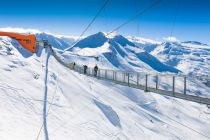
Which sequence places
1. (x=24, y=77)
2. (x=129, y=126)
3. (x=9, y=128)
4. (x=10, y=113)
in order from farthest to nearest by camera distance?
1. (x=129, y=126)
2. (x=24, y=77)
3. (x=10, y=113)
4. (x=9, y=128)

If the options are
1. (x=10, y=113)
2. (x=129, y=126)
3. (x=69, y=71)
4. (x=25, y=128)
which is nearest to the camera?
(x=25, y=128)

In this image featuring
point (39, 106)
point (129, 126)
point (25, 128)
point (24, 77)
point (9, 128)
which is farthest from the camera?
point (129, 126)

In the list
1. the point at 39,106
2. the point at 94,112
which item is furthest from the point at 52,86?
the point at 39,106

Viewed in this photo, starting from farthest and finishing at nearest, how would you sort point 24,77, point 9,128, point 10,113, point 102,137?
point 24,77
point 102,137
point 10,113
point 9,128

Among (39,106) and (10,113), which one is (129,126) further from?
(10,113)

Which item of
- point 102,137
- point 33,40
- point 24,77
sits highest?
point 33,40

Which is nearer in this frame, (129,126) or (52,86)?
(52,86)

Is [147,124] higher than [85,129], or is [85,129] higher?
[85,129]

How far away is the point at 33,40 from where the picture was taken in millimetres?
65188

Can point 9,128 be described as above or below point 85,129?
above

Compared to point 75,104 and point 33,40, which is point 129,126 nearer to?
point 75,104

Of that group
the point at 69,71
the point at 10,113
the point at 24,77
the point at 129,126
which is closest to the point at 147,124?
the point at 129,126

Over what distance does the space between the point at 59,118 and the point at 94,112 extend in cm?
1234

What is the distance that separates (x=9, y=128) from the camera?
19875mm
